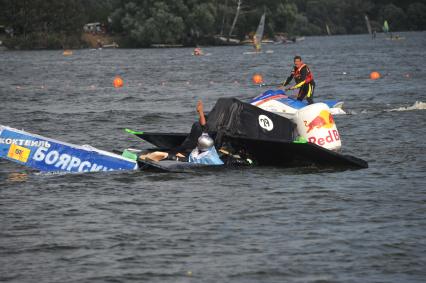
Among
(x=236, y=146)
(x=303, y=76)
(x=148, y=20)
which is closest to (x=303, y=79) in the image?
(x=303, y=76)

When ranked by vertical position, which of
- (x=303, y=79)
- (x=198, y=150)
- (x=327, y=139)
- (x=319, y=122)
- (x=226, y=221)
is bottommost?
(x=226, y=221)

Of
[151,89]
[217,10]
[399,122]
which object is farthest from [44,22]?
[399,122]

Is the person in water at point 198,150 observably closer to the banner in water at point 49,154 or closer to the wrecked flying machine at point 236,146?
the wrecked flying machine at point 236,146

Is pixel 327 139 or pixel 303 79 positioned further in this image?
pixel 303 79

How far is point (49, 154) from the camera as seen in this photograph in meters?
18.3

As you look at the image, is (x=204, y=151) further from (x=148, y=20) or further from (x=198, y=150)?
(x=148, y=20)

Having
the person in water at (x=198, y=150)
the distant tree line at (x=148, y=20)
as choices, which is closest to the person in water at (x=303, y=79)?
the person in water at (x=198, y=150)

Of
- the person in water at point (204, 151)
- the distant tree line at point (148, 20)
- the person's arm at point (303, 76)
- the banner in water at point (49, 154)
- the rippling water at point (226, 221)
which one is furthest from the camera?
the distant tree line at point (148, 20)

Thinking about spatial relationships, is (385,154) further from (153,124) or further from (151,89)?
(151,89)

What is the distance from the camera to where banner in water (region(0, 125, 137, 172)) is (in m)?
18.2

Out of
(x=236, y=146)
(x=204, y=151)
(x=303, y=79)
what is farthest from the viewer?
(x=303, y=79)

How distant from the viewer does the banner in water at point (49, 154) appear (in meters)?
18.2

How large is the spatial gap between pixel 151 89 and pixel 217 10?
263 feet

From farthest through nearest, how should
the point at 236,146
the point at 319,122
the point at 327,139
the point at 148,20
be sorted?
1. the point at 148,20
2. the point at 327,139
3. the point at 319,122
4. the point at 236,146
